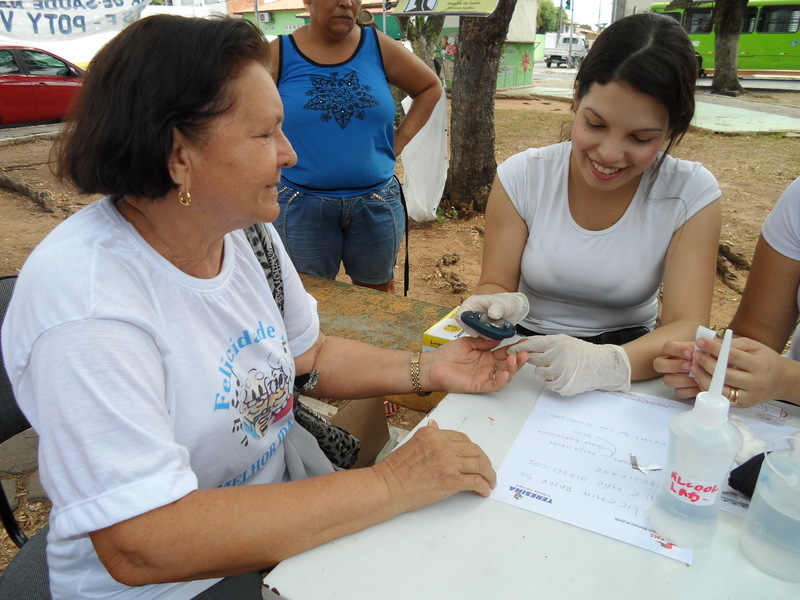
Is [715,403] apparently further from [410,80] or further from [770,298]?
[410,80]

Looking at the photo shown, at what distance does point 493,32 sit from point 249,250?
16.4ft

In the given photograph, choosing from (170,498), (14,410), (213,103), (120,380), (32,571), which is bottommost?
(32,571)

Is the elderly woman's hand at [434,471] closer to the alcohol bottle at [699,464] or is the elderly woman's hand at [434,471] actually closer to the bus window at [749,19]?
the alcohol bottle at [699,464]

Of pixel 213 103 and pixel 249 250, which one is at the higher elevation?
pixel 213 103

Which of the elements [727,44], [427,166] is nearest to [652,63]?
[427,166]

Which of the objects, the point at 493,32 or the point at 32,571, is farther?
Answer: the point at 493,32

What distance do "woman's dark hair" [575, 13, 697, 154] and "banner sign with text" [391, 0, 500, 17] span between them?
251 centimetres

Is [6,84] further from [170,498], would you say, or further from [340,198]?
[170,498]

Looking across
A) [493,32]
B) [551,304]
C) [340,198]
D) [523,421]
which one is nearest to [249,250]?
[523,421]

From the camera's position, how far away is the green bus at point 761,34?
1877 centimetres

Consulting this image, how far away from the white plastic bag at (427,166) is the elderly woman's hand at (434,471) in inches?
170

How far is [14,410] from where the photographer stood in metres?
1.31

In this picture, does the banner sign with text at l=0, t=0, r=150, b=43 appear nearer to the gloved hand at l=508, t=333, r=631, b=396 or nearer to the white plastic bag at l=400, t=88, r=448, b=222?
the white plastic bag at l=400, t=88, r=448, b=222

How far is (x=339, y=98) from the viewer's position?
2527mm
